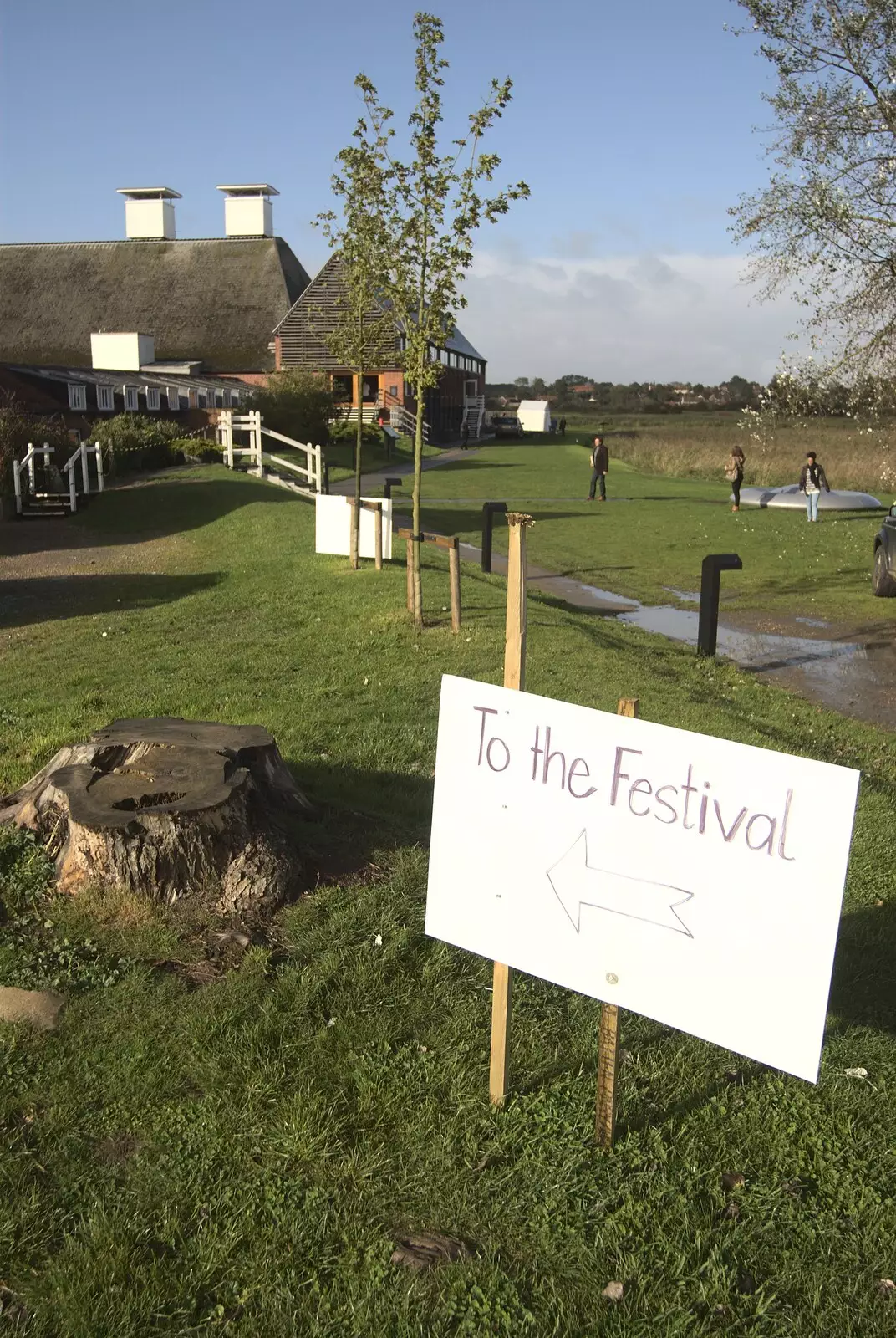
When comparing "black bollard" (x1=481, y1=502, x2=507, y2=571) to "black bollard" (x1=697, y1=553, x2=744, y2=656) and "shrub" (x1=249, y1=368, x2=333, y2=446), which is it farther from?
"shrub" (x1=249, y1=368, x2=333, y2=446)

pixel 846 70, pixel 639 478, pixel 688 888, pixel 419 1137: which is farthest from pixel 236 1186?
pixel 639 478

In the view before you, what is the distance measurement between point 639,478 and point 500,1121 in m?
39.8

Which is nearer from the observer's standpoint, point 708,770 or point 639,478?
point 708,770

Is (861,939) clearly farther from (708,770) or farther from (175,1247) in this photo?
(175,1247)


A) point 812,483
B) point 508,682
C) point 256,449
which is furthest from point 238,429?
point 508,682

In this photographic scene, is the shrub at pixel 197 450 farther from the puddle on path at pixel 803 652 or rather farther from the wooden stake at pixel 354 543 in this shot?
the wooden stake at pixel 354 543

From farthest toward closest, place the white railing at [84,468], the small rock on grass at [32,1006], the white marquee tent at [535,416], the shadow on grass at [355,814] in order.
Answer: the white marquee tent at [535,416] → the white railing at [84,468] → the shadow on grass at [355,814] → the small rock on grass at [32,1006]

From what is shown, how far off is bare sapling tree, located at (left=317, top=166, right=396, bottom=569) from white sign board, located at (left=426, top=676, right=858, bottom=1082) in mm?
9984

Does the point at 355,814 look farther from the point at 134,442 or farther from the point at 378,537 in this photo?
the point at 134,442

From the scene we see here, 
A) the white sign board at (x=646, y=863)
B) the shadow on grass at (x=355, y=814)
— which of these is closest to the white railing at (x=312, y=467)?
the shadow on grass at (x=355, y=814)

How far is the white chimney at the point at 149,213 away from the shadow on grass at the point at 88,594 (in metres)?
50.8

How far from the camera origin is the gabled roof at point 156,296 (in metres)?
54.3

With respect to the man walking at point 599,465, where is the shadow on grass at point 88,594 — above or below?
below

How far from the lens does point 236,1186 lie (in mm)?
3059
